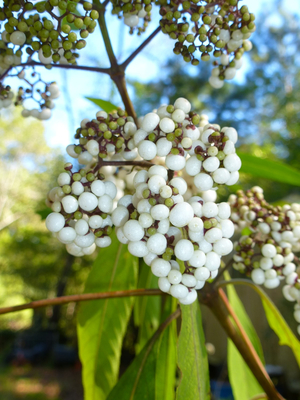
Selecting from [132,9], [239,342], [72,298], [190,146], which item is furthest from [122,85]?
[239,342]

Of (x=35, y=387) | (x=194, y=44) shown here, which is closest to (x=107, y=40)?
(x=194, y=44)

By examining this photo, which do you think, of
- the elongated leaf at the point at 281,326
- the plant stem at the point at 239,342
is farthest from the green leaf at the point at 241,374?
the plant stem at the point at 239,342

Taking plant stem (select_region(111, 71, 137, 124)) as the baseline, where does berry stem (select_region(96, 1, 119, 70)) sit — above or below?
above

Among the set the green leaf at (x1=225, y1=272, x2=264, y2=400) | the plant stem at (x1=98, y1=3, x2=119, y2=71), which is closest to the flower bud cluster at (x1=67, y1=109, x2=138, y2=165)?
the plant stem at (x1=98, y1=3, x2=119, y2=71)

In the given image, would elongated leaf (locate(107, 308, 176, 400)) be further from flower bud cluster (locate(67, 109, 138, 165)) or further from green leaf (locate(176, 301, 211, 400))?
flower bud cluster (locate(67, 109, 138, 165))

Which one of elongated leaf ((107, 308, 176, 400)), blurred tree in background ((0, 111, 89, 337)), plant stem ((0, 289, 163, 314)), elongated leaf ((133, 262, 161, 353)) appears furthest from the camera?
blurred tree in background ((0, 111, 89, 337))
